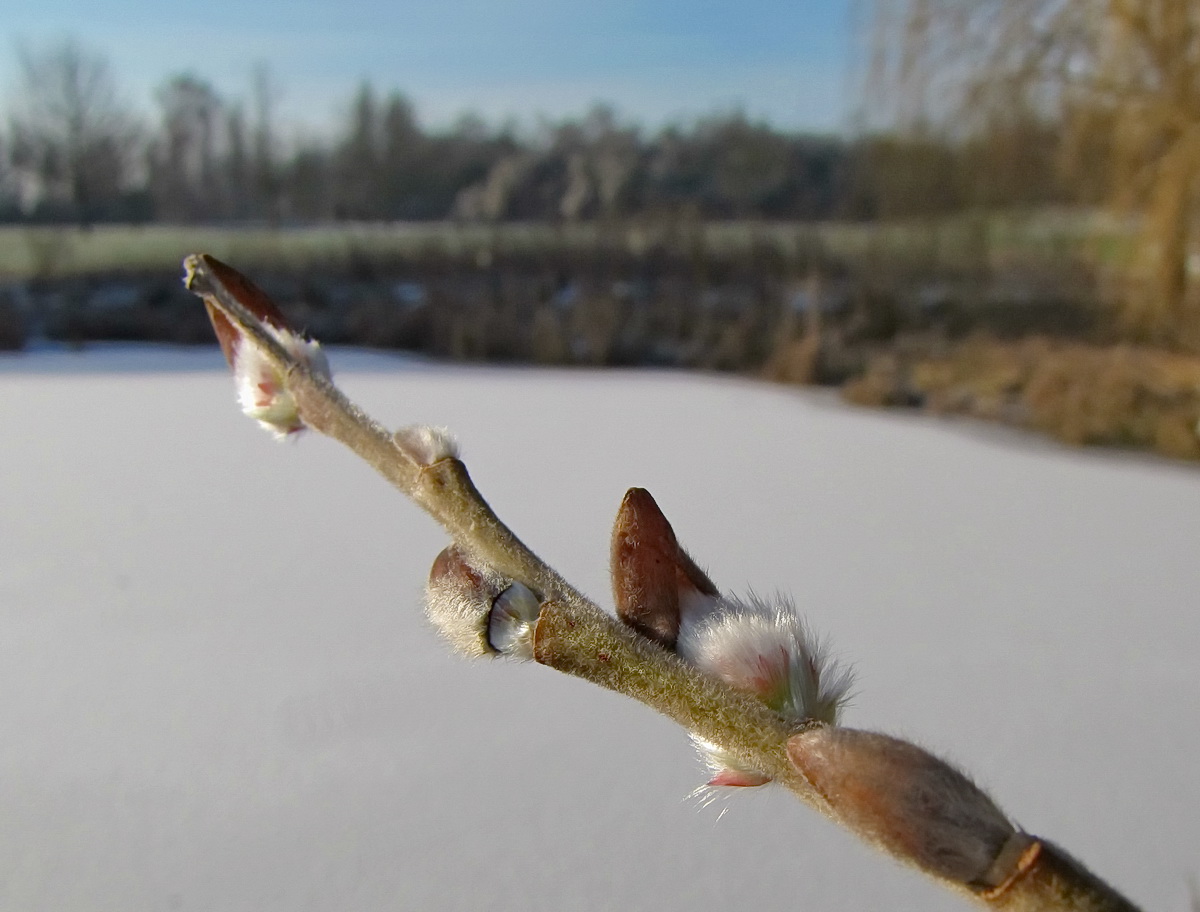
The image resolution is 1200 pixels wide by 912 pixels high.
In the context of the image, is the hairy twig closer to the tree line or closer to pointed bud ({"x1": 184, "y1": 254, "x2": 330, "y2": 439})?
pointed bud ({"x1": 184, "y1": 254, "x2": 330, "y2": 439})

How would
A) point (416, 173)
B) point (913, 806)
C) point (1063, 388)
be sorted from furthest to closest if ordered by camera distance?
1. point (416, 173)
2. point (1063, 388)
3. point (913, 806)

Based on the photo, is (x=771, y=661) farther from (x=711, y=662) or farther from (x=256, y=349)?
(x=256, y=349)

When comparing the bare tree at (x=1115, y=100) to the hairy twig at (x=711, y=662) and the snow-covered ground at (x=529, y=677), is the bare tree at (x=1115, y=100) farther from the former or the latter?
the hairy twig at (x=711, y=662)

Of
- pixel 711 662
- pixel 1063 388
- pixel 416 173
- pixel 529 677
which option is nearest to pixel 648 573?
pixel 711 662

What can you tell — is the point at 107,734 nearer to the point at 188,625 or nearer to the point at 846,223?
the point at 188,625

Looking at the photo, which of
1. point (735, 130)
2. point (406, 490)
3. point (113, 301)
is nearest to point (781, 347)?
point (113, 301)

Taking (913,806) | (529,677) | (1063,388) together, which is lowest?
(529,677)

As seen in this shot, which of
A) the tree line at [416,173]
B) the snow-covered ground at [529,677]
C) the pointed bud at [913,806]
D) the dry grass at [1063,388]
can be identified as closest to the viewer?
the pointed bud at [913,806]

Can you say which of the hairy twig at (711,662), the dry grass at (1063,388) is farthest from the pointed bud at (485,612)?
the dry grass at (1063,388)

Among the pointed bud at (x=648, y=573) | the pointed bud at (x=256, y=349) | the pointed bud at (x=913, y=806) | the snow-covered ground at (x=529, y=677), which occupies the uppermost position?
the pointed bud at (x=256, y=349)
